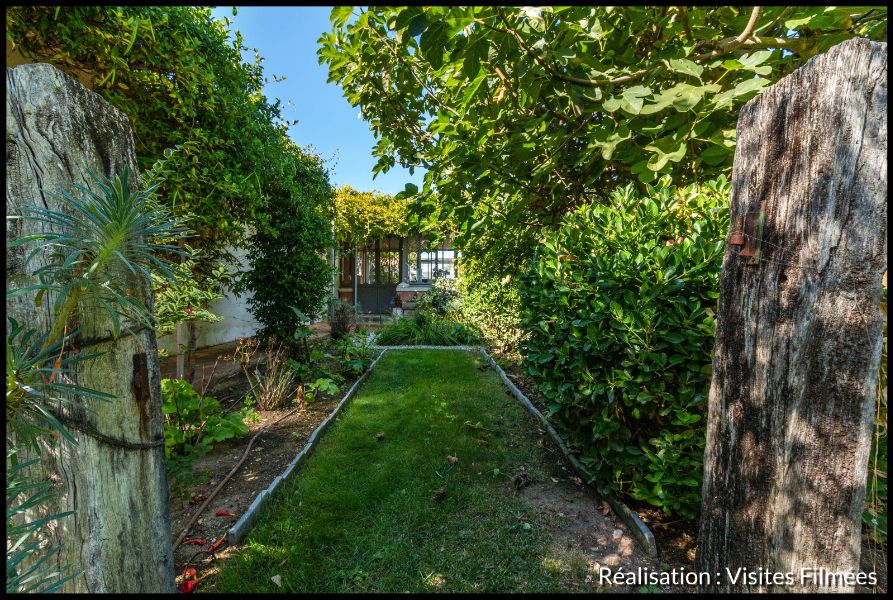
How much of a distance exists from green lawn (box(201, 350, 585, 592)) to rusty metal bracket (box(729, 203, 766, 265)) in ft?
6.02

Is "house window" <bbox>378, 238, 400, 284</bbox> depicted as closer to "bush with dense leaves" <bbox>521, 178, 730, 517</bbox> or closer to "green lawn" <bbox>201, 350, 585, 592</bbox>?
"green lawn" <bbox>201, 350, 585, 592</bbox>

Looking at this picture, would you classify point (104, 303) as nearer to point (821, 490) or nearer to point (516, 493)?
point (821, 490)

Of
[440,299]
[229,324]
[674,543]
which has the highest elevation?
[440,299]

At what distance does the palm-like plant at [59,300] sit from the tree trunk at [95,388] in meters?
0.06

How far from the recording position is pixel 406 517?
7.91 feet

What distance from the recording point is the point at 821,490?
1.01 metres

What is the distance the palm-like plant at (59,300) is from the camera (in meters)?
0.76

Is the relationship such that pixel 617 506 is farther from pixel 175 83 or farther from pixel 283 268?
pixel 283 268

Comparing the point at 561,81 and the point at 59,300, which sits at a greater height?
the point at 561,81

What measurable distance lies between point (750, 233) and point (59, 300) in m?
1.93

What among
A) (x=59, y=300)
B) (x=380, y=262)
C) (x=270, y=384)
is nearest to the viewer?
(x=59, y=300)

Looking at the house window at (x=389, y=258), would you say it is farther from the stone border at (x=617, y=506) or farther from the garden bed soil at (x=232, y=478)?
the stone border at (x=617, y=506)

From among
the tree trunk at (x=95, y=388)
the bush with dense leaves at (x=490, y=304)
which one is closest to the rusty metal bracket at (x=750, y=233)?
the tree trunk at (x=95, y=388)

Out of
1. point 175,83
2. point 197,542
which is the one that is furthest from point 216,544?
point 175,83
